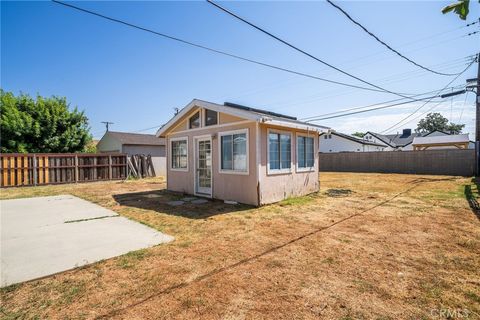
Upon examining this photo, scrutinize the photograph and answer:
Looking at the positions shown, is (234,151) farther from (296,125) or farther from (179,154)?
(179,154)

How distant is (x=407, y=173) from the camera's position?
17062 millimetres

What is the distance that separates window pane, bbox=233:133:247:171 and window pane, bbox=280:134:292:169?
1.29m

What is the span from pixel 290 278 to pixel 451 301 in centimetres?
157

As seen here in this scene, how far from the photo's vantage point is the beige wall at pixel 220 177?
690 centimetres

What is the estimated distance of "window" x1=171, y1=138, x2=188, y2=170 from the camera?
944cm

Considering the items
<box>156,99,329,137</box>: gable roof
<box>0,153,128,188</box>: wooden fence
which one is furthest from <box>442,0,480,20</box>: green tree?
<box>0,153,128,188</box>: wooden fence

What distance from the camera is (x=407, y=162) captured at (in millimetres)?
17109

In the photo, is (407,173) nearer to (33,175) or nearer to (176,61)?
(176,61)

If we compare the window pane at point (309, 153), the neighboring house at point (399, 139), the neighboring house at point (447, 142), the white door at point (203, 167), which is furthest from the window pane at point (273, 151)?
the neighboring house at point (399, 139)

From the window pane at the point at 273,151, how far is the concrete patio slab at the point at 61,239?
3925 mm

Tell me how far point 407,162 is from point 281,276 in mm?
18301

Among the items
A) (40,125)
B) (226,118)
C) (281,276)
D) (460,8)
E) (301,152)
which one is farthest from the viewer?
(40,125)

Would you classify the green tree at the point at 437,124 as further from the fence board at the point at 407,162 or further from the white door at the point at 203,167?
the white door at the point at 203,167

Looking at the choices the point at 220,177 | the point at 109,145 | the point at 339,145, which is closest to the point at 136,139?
the point at 109,145
